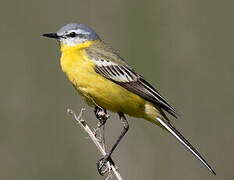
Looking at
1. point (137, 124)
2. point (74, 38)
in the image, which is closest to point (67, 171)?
point (137, 124)

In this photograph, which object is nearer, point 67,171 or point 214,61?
point 67,171

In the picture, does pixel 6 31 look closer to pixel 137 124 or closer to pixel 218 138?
pixel 137 124

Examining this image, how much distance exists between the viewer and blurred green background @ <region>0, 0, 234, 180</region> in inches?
287

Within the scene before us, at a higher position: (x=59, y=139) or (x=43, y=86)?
(x=43, y=86)

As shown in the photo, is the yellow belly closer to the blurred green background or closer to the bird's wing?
the bird's wing

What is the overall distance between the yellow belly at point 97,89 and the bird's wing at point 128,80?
0.15 feet

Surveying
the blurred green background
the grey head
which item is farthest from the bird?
the blurred green background

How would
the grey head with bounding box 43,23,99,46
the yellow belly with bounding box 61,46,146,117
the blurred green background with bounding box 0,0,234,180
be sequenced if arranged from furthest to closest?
the blurred green background with bounding box 0,0,234,180
the grey head with bounding box 43,23,99,46
the yellow belly with bounding box 61,46,146,117

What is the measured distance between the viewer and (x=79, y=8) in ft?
26.6

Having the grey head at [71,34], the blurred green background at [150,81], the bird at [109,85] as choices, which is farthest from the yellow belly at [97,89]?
the blurred green background at [150,81]

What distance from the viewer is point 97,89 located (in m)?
6.11

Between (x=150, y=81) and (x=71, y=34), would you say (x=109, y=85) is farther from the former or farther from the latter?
(x=150, y=81)

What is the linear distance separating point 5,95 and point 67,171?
1.19 meters

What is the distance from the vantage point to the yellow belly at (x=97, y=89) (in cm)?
611
